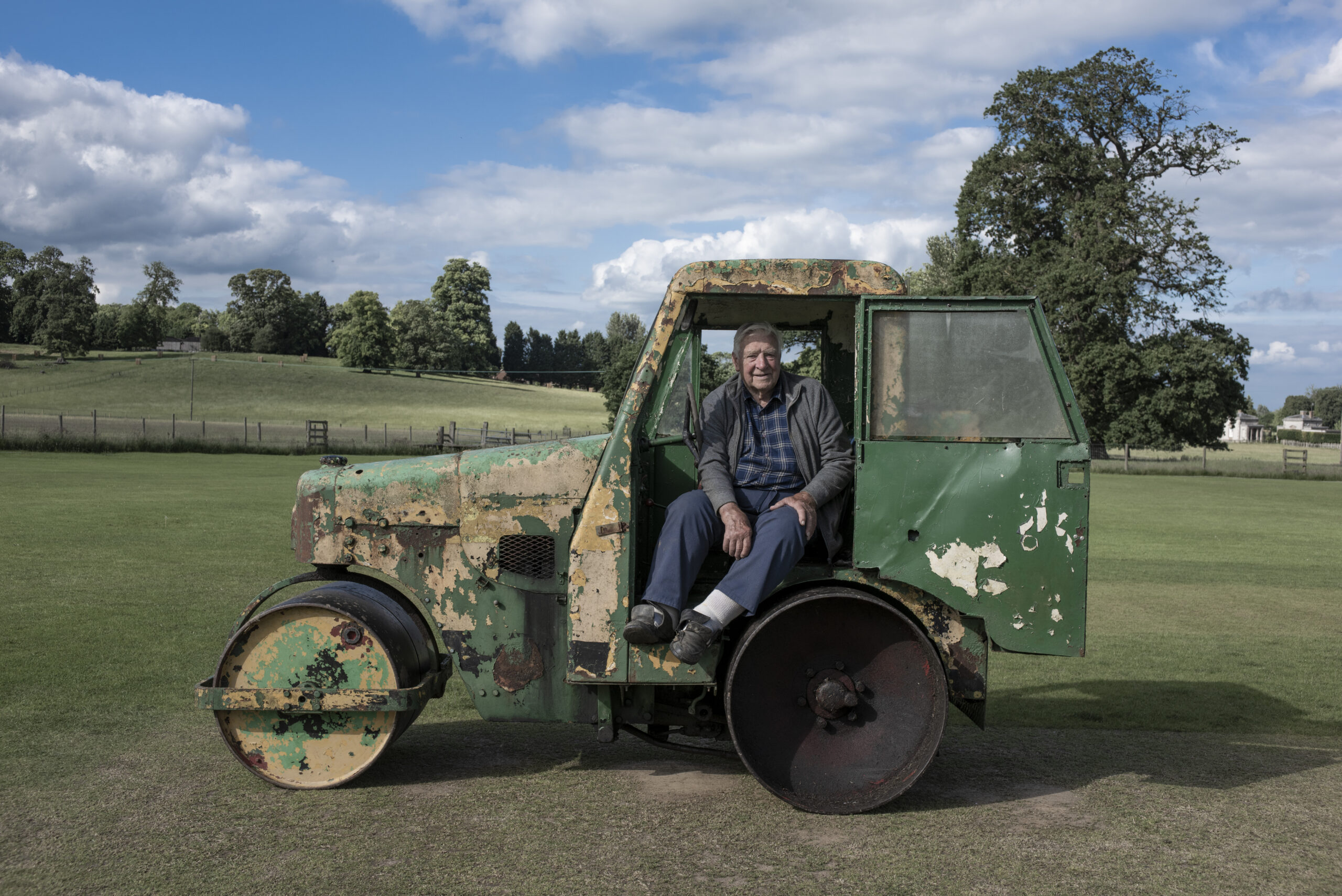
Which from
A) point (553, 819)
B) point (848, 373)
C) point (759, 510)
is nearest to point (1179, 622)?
point (848, 373)

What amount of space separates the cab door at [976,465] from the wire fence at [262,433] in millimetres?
37641

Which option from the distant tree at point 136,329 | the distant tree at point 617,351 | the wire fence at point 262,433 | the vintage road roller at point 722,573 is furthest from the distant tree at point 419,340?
the vintage road roller at point 722,573

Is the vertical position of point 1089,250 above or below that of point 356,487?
above

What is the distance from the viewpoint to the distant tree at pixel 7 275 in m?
108

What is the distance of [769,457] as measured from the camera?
4672 mm

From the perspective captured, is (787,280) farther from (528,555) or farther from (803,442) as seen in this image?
(528,555)

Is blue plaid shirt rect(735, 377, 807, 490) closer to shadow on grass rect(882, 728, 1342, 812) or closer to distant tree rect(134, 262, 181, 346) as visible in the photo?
shadow on grass rect(882, 728, 1342, 812)

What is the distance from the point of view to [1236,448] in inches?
3472

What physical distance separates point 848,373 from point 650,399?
1.36 m

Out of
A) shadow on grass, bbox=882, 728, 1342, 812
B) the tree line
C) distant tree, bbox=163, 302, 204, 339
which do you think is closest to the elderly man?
shadow on grass, bbox=882, 728, 1342, 812

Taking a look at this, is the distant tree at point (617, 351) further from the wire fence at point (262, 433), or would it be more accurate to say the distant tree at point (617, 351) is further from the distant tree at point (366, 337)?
the distant tree at point (366, 337)

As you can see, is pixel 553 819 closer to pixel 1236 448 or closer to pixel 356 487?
pixel 356 487

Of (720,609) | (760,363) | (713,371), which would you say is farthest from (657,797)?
(713,371)

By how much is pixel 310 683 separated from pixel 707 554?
1948 mm
